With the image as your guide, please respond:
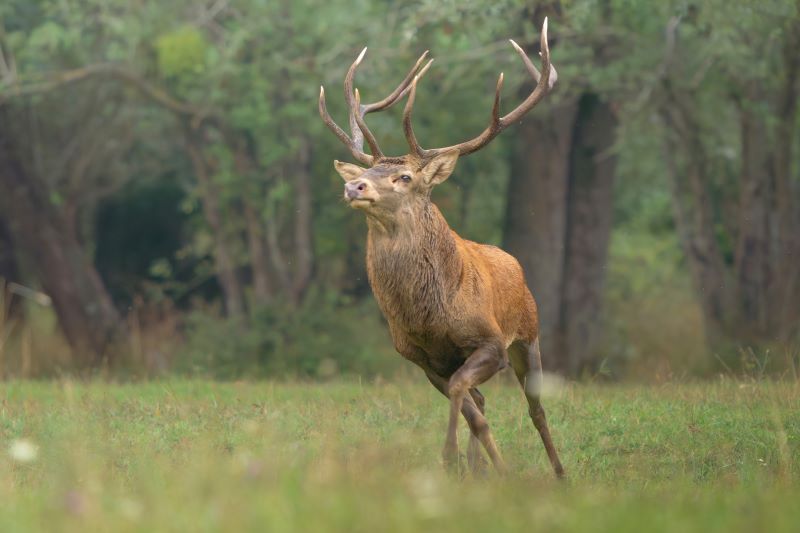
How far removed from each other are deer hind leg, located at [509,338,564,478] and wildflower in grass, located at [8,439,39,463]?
2976mm

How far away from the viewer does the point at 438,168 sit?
8.54m

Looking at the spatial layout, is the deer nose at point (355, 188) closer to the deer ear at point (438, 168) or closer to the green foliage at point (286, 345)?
the deer ear at point (438, 168)

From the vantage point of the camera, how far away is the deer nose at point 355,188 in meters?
7.86

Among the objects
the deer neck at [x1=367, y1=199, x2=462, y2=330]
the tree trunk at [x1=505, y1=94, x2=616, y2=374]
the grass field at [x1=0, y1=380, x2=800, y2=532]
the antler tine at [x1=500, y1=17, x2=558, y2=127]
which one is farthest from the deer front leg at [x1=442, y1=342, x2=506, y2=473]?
the tree trunk at [x1=505, y1=94, x2=616, y2=374]

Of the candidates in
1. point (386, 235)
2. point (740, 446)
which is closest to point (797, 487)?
point (740, 446)

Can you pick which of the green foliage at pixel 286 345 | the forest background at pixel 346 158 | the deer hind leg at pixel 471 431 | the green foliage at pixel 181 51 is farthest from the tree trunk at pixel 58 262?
the deer hind leg at pixel 471 431

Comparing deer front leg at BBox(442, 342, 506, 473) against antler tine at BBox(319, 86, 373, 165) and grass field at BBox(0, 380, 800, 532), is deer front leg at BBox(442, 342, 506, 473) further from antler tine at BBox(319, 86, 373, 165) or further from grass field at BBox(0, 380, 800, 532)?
antler tine at BBox(319, 86, 373, 165)

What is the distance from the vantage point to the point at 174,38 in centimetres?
1811

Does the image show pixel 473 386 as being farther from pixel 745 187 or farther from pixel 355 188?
pixel 745 187

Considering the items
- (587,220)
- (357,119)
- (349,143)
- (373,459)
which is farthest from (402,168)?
(587,220)

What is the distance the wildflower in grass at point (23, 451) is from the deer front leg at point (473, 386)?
217 cm

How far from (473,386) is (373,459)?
211cm

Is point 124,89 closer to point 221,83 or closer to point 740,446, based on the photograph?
point 221,83

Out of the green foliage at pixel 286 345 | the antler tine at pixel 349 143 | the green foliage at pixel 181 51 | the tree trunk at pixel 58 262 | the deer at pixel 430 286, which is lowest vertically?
the green foliage at pixel 286 345
